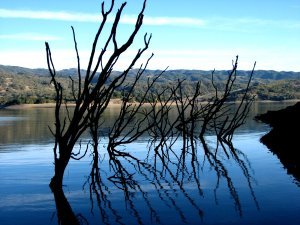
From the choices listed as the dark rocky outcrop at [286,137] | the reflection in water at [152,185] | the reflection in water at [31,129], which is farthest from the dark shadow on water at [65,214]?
the dark rocky outcrop at [286,137]

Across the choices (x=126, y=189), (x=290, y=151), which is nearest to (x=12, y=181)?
(x=126, y=189)

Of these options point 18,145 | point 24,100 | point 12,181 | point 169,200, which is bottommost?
point 24,100

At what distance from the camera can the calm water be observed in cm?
943

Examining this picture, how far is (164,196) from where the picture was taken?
1158 cm

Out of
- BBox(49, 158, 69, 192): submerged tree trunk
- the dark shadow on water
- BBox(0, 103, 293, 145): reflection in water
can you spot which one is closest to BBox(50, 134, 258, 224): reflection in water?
the dark shadow on water

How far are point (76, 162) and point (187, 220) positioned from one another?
11.2 meters

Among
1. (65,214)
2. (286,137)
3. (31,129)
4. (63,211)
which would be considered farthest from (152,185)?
(31,129)

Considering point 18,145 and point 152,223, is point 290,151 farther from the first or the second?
point 18,145

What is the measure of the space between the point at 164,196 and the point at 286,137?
16.3 metres

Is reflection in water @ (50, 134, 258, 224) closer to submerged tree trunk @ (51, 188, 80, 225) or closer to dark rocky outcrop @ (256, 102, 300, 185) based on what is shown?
submerged tree trunk @ (51, 188, 80, 225)

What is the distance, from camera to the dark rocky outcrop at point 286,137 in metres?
19.7

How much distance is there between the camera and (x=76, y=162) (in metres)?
19.5

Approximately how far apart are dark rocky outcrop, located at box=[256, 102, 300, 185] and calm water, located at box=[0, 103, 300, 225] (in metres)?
1.78

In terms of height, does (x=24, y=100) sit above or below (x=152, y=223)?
below
